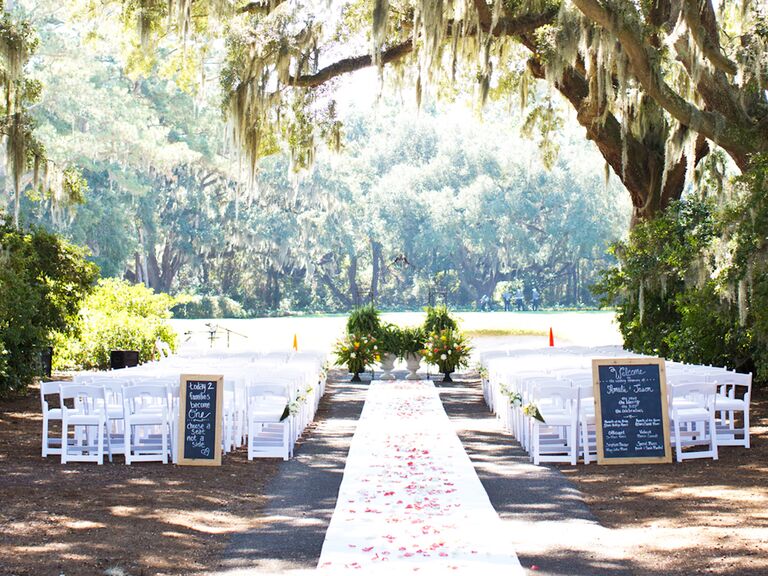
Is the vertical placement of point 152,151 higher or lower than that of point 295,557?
higher

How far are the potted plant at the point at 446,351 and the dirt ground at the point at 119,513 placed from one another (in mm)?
10681

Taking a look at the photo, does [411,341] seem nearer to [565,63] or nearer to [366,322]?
[366,322]

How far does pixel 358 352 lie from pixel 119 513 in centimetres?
1469

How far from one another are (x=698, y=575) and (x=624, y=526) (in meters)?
1.56

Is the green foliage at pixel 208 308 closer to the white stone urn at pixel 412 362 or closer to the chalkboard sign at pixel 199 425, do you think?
the white stone urn at pixel 412 362

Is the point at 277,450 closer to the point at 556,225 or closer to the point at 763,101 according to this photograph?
the point at 763,101

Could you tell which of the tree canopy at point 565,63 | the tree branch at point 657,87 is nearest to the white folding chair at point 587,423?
the tree branch at point 657,87

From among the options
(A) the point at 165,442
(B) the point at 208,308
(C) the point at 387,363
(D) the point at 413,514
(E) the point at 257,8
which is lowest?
(D) the point at 413,514

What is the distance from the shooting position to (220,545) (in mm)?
7043

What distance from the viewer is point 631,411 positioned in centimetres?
1060

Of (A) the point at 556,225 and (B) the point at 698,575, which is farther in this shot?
(A) the point at 556,225

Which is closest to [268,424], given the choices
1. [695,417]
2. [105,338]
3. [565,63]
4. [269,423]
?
[269,423]

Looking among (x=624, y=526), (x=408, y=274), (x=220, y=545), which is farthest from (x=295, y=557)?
(x=408, y=274)

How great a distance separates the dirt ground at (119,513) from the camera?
6.45m
